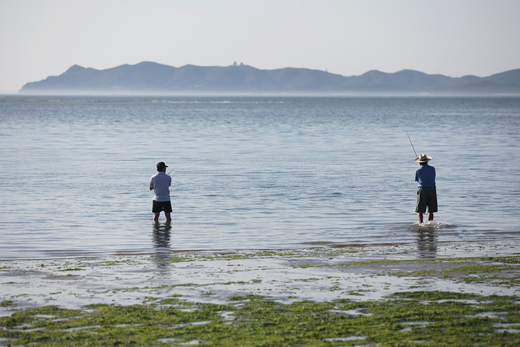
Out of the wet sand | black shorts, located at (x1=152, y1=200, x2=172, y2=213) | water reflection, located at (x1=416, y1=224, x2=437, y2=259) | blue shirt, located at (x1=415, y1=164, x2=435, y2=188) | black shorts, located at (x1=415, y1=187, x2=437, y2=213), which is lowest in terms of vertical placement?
water reflection, located at (x1=416, y1=224, x2=437, y2=259)

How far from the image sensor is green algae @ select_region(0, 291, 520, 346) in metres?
6.36

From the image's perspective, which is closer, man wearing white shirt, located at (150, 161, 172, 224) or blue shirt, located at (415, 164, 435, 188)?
blue shirt, located at (415, 164, 435, 188)

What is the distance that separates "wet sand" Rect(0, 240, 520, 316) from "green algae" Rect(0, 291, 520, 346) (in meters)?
0.35

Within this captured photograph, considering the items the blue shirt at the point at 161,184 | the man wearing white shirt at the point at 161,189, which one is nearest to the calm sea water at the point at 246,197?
the man wearing white shirt at the point at 161,189

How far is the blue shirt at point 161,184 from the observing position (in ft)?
47.3

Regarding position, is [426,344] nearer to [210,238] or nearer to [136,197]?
[210,238]

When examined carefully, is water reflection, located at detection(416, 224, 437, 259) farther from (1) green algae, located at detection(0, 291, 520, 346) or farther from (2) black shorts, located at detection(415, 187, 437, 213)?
(1) green algae, located at detection(0, 291, 520, 346)

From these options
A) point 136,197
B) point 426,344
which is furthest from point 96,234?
point 426,344

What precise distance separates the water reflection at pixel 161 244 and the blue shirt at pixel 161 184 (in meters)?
0.64

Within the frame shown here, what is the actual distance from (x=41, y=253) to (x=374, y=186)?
12.7 meters

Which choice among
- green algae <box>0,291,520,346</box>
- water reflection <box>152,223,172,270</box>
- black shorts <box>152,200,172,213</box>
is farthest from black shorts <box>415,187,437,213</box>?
green algae <box>0,291,520,346</box>

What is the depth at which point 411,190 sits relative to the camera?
21.4 m

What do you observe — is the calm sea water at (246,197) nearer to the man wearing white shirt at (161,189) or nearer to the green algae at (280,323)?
the man wearing white shirt at (161,189)

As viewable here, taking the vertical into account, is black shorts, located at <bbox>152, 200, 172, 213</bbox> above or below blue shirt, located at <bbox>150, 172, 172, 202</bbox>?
below
